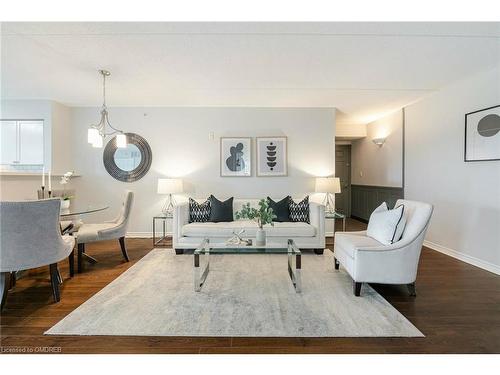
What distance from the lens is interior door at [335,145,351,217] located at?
723 centimetres

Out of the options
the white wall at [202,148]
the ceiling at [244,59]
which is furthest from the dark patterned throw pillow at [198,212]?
the ceiling at [244,59]

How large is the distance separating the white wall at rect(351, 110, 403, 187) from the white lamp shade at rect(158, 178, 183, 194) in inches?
163

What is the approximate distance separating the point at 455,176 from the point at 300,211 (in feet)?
7.30

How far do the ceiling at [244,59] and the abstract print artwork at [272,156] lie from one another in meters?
0.80

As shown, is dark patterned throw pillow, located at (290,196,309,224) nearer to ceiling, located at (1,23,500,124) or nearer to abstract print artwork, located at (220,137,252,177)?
abstract print artwork, located at (220,137,252,177)

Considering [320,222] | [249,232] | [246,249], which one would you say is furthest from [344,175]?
[246,249]

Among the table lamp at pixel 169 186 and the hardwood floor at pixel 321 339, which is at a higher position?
the table lamp at pixel 169 186

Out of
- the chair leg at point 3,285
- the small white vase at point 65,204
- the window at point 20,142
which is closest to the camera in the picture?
the chair leg at point 3,285

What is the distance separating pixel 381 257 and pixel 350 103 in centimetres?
300

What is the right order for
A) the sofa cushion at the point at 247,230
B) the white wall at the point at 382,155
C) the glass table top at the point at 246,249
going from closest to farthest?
1. the glass table top at the point at 246,249
2. the sofa cushion at the point at 247,230
3. the white wall at the point at 382,155

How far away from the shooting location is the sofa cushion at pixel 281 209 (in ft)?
13.1

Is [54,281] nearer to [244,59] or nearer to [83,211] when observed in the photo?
[83,211]

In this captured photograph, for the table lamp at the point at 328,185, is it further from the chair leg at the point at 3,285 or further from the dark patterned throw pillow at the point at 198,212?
the chair leg at the point at 3,285

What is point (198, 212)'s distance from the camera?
404cm
